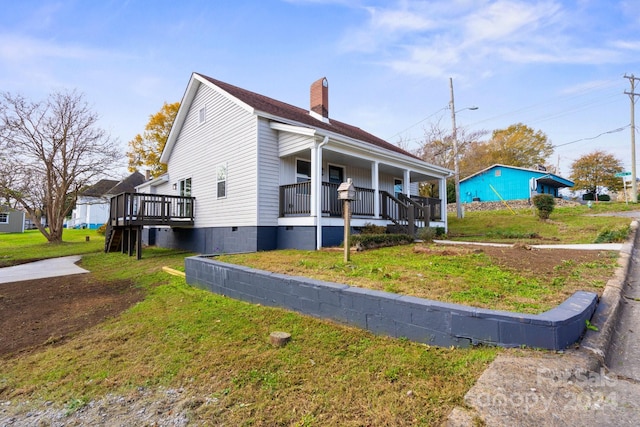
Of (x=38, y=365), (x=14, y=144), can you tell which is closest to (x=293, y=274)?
(x=38, y=365)

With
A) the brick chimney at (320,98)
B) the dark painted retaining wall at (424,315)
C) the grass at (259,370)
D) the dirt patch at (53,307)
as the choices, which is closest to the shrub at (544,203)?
the brick chimney at (320,98)

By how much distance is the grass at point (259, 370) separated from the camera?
2.11 m

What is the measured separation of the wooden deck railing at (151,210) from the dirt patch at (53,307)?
321cm

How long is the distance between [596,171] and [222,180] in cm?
4197

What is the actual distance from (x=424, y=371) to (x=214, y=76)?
544 inches

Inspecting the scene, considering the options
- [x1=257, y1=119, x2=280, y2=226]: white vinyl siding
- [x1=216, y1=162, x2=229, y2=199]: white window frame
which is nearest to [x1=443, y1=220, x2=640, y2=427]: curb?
[x1=257, y1=119, x2=280, y2=226]: white vinyl siding

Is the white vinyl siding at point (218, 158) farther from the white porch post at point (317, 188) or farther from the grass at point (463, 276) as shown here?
the grass at point (463, 276)

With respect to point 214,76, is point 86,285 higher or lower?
lower

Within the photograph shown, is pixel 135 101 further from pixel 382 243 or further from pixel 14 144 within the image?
pixel 382 243

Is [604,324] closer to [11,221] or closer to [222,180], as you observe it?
[222,180]

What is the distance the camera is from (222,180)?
36.7 feet

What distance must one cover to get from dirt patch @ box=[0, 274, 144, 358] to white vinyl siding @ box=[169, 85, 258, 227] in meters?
4.05

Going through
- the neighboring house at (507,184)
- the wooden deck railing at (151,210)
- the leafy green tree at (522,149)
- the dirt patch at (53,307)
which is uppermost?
the leafy green tree at (522,149)

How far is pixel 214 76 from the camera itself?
13.1 meters
